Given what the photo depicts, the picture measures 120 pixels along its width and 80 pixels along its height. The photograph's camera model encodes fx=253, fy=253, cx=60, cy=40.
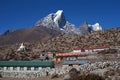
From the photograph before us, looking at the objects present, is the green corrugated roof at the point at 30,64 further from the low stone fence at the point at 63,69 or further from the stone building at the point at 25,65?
the low stone fence at the point at 63,69

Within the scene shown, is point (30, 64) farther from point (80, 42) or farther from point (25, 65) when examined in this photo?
point (80, 42)

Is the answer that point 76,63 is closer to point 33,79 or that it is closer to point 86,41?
point 33,79

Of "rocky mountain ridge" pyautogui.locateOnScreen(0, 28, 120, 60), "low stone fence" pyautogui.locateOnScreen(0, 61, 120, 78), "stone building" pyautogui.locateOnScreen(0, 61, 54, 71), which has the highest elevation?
"rocky mountain ridge" pyautogui.locateOnScreen(0, 28, 120, 60)

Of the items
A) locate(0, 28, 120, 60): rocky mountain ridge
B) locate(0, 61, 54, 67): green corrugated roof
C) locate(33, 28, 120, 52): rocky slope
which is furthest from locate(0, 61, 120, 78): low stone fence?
locate(33, 28, 120, 52): rocky slope

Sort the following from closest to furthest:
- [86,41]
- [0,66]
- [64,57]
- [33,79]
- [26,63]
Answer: [33,79] < [26,63] < [0,66] < [64,57] < [86,41]

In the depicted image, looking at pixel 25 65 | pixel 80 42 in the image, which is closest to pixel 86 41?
pixel 80 42

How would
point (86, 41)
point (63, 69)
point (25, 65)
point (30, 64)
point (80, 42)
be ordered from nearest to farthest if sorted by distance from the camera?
point (63, 69), point (30, 64), point (25, 65), point (86, 41), point (80, 42)

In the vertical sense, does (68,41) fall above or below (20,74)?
above

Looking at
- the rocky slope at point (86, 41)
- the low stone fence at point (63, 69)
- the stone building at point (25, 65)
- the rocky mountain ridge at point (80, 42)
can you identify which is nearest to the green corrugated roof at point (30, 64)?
the stone building at point (25, 65)

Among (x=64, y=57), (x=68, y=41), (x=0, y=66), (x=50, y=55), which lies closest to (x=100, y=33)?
(x=68, y=41)

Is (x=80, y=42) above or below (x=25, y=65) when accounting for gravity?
above

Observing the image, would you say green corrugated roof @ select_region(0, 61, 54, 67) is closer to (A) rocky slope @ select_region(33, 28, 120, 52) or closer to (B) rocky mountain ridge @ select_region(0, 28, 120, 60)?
(B) rocky mountain ridge @ select_region(0, 28, 120, 60)

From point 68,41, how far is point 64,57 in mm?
59541

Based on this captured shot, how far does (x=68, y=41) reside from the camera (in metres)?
152
